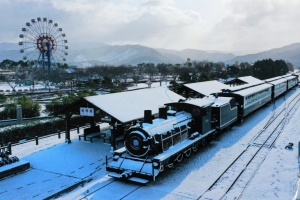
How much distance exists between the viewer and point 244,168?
49.3 feet

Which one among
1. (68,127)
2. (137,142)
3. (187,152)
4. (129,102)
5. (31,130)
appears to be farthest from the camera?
(31,130)

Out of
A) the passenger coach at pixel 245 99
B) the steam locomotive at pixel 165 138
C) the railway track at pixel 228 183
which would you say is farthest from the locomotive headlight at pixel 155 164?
the passenger coach at pixel 245 99

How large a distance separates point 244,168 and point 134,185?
6.08 meters

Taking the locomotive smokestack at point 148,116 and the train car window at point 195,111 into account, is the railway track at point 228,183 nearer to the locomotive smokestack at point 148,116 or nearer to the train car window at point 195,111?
the locomotive smokestack at point 148,116

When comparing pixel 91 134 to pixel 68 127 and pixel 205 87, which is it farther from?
pixel 205 87

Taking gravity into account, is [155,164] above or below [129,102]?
below

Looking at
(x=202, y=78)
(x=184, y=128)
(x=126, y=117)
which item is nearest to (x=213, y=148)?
(x=184, y=128)

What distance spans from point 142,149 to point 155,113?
6.74 m

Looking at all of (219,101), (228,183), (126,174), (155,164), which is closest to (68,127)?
(126,174)

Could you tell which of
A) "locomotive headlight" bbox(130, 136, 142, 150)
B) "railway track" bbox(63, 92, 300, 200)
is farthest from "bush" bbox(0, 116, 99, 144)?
"locomotive headlight" bbox(130, 136, 142, 150)

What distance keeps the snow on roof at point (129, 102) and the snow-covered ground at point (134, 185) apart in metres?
2.78

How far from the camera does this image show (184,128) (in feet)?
52.9

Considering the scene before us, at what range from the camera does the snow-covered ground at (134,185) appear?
486 inches

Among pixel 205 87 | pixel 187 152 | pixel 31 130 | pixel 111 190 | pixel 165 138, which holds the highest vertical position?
pixel 205 87
